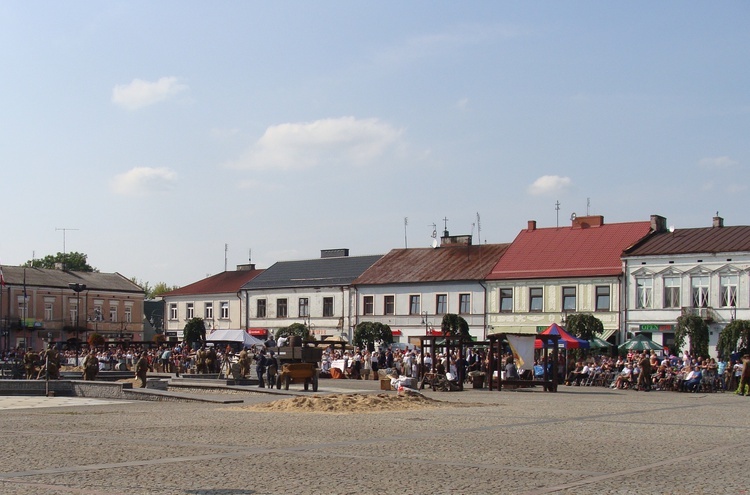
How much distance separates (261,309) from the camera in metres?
72.3

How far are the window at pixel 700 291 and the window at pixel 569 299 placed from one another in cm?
704

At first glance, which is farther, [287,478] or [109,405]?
[109,405]

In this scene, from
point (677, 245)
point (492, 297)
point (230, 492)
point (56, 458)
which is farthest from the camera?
point (492, 297)

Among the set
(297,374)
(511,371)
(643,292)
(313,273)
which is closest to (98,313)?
(313,273)

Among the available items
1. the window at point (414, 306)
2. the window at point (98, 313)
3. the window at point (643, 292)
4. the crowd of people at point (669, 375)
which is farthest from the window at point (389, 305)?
the window at point (98, 313)

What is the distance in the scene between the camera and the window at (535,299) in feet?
195

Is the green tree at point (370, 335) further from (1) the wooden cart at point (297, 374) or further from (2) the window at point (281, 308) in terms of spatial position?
(1) the wooden cart at point (297, 374)

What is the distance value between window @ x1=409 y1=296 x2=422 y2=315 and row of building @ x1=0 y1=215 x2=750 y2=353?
8 cm

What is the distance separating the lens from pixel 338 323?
68.2m

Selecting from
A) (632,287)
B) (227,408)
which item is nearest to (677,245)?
(632,287)

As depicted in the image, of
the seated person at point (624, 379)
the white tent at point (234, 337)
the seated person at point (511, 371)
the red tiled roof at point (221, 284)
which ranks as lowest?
the seated person at point (624, 379)

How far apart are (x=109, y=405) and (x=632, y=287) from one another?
120ft

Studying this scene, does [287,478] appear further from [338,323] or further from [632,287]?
[338,323]

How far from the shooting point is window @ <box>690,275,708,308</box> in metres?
53.1
